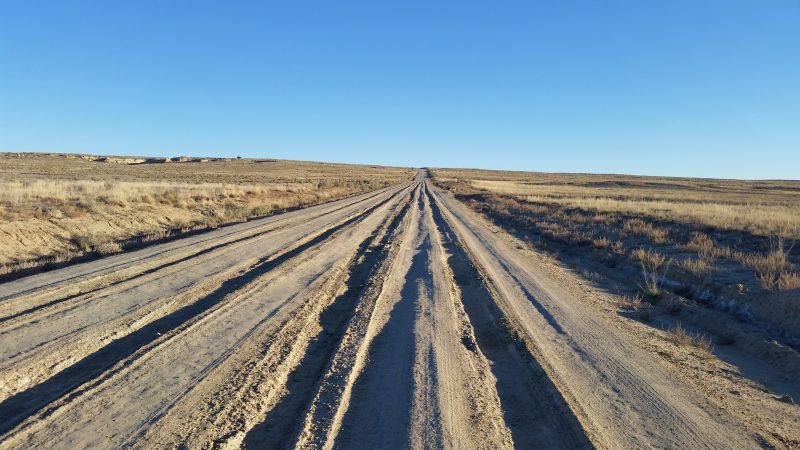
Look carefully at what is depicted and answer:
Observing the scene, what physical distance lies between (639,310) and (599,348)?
8.53ft

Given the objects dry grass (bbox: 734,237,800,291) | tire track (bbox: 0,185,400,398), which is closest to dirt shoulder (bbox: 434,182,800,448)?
dry grass (bbox: 734,237,800,291)

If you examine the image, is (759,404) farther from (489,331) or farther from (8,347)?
(8,347)

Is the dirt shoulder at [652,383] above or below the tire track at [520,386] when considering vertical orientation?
below

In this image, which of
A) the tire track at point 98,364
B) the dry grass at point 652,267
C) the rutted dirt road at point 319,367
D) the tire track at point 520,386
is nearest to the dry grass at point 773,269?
the dry grass at point 652,267

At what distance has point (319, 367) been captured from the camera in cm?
519

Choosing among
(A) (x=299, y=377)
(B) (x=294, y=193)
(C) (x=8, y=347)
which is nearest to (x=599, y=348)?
(A) (x=299, y=377)

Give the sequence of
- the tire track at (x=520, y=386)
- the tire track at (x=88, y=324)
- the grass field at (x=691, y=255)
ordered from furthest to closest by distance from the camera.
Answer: the grass field at (x=691, y=255), the tire track at (x=88, y=324), the tire track at (x=520, y=386)

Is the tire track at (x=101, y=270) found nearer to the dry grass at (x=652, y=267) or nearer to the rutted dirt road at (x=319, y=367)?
the rutted dirt road at (x=319, y=367)

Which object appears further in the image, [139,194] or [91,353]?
[139,194]

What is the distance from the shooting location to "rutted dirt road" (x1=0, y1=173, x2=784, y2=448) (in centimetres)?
394

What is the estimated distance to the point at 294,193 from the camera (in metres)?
37.2

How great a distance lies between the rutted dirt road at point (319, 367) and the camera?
3.94 m

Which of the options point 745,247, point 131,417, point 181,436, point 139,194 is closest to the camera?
point 181,436

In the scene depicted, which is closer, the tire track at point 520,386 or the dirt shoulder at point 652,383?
the tire track at point 520,386
